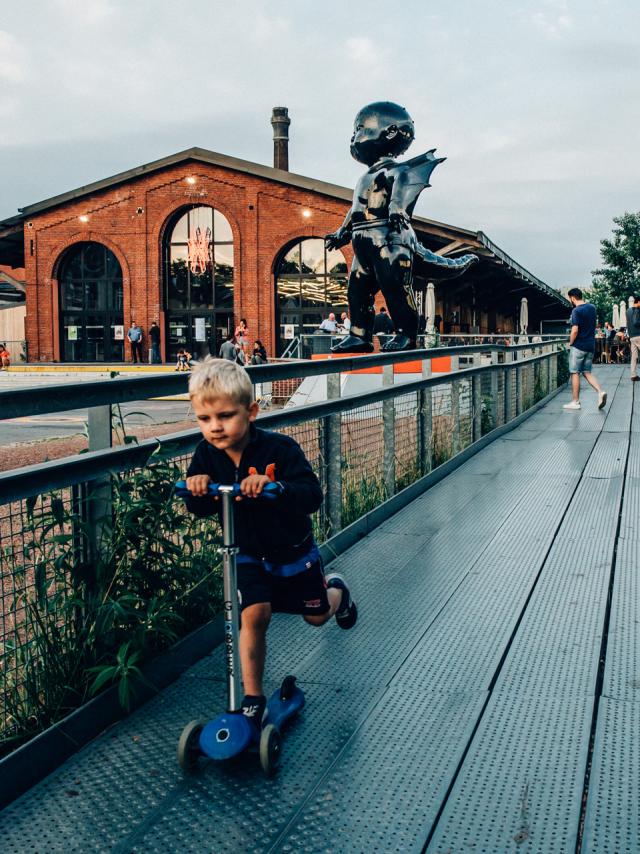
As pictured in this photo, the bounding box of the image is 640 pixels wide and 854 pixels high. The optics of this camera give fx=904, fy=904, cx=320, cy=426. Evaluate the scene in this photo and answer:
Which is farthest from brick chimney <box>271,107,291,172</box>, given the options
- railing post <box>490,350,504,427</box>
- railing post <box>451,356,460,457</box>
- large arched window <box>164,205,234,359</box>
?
railing post <box>451,356,460,457</box>

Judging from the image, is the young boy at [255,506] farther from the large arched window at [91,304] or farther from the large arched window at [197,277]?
the large arched window at [91,304]

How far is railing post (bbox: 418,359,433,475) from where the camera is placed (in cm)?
716

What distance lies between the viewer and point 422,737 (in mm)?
2840

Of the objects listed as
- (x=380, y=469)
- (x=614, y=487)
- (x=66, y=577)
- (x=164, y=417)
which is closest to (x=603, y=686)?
(x=66, y=577)

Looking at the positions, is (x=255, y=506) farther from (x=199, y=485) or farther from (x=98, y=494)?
(x=98, y=494)

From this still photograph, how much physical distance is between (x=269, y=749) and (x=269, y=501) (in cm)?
71

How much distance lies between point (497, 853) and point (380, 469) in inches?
156

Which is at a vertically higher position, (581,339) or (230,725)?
(581,339)

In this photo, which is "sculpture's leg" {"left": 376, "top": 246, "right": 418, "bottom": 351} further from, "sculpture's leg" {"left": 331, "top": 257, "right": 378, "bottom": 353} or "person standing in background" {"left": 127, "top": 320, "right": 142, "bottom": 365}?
"person standing in background" {"left": 127, "top": 320, "right": 142, "bottom": 365}

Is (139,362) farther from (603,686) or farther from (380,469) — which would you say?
(603,686)

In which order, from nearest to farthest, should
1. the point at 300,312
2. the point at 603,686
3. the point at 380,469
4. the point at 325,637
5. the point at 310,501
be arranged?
the point at 310,501
the point at 603,686
the point at 325,637
the point at 380,469
the point at 300,312

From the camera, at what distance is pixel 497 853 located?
2.20m

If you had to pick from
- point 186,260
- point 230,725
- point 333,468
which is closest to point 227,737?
point 230,725

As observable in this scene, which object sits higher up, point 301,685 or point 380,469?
point 380,469
